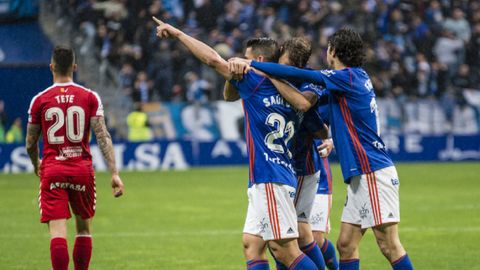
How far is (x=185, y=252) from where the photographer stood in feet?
35.9

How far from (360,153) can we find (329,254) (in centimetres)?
161

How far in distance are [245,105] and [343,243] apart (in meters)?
1.39

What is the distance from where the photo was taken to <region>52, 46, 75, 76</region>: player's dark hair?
25.0ft

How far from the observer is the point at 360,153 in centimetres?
717

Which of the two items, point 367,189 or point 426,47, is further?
point 426,47

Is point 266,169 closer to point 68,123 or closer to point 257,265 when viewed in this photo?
point 257,265

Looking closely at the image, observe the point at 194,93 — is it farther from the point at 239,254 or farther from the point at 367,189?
the point at 367,189

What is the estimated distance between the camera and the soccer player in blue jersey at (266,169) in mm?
6758

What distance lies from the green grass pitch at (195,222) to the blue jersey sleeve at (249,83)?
338 cm

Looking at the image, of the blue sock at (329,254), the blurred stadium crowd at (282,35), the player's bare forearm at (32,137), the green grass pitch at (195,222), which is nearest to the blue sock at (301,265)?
the blue sock at (329,254)

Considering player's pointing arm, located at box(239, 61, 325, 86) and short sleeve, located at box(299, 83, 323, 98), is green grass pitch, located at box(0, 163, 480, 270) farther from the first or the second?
player's pointing arm, located at box(239, 61, 325, 86)

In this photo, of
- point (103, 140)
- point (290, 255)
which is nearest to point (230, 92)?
point (290, 255)

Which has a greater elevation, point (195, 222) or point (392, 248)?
point (392, 248)

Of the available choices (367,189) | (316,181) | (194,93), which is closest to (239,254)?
(316,181)
